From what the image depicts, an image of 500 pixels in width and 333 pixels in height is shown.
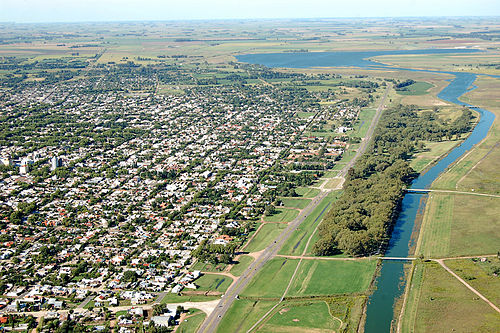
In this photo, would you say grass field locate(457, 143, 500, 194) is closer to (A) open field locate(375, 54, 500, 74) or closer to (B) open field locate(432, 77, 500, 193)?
(B) open field locate(432, 77, 500, 193)

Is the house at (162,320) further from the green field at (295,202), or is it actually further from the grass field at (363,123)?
the grass field at (363,123)

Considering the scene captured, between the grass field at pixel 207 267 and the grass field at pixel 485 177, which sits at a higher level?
the grass field at pixel 485 177

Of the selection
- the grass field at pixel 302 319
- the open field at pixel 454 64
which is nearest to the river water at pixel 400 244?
the grass field at pixel 302 319

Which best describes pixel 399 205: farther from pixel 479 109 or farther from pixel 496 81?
pixel 496 81

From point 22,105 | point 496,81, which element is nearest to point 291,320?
point 22,105

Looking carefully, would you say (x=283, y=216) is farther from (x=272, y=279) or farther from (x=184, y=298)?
(x=184, y=298)

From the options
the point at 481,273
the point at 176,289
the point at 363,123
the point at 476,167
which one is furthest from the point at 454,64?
the point at 176,289

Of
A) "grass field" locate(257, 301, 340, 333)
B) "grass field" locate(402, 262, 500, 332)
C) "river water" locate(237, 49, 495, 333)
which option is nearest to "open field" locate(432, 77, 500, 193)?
"river water" locate(237, 49, 495, 333)
